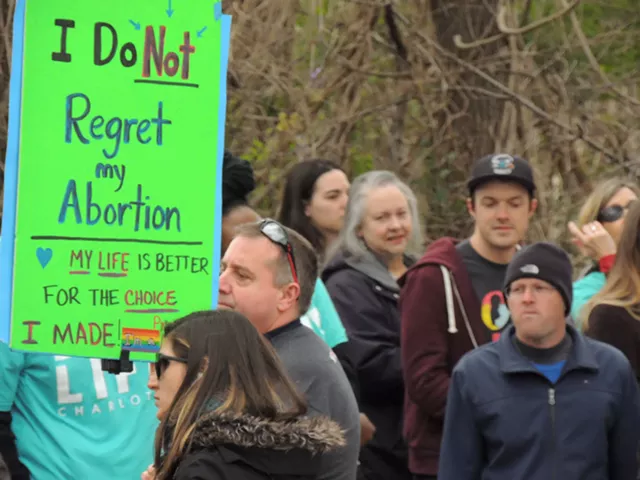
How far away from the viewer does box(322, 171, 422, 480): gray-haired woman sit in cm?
660

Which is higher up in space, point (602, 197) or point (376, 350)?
point (602, 197)

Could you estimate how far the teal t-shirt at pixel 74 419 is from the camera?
4.75 m

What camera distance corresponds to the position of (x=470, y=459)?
17.4ft

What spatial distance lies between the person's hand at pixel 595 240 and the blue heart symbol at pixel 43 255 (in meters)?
3.54

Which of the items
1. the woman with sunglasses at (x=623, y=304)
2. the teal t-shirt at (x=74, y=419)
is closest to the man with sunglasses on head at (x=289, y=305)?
the teal t-shirt at (x=74, y=419)

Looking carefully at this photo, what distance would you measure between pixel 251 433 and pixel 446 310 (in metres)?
2.86

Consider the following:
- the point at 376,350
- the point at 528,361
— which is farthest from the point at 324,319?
the point at 528,361

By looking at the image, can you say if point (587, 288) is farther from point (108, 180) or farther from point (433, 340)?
point (108, 180)

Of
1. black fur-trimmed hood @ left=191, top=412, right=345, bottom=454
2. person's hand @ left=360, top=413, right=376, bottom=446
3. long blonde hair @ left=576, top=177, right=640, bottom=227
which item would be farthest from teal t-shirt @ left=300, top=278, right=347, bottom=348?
black fur-trimmed hood @ left=191, top=412, right=345, bottom=454

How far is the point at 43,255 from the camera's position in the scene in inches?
158

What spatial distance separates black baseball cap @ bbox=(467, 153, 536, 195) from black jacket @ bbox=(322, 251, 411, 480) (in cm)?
70

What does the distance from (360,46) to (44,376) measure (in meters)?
6.38

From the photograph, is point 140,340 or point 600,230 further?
point 600,230

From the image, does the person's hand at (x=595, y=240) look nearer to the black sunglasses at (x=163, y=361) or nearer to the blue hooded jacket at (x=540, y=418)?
the blue hooded jacket at (x=540, y=418)
